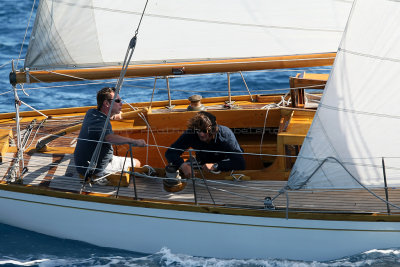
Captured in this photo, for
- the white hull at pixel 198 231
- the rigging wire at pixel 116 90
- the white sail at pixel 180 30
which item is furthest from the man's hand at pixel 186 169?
the white sail at pixel 180 30

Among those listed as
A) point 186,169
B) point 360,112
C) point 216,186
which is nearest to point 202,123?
point 186,169

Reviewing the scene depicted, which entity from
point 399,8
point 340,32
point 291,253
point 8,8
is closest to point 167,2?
point 340,32

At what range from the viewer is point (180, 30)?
6.92 metres

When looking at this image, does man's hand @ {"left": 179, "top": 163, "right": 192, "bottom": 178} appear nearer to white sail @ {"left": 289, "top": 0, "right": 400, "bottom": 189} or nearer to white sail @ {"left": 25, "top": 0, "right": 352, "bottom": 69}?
white sail @ {"left": 289, "top": 0, "right": 400, "bottom": 189}

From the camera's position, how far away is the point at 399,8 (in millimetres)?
5633

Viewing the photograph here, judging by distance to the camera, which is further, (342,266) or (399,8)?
(342,266)

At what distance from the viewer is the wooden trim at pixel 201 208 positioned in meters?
6.04

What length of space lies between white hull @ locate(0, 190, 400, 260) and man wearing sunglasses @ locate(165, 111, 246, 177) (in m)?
0.62

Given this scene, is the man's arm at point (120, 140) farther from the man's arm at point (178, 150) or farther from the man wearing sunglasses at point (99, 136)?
the man's arm at point (178, 150)

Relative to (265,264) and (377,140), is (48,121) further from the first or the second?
(377,140)

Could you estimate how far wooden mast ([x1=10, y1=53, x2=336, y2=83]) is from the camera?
700cm

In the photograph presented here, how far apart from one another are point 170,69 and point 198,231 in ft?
6.13

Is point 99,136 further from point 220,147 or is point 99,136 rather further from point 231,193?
point 231,193

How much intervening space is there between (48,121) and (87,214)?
2.24m
